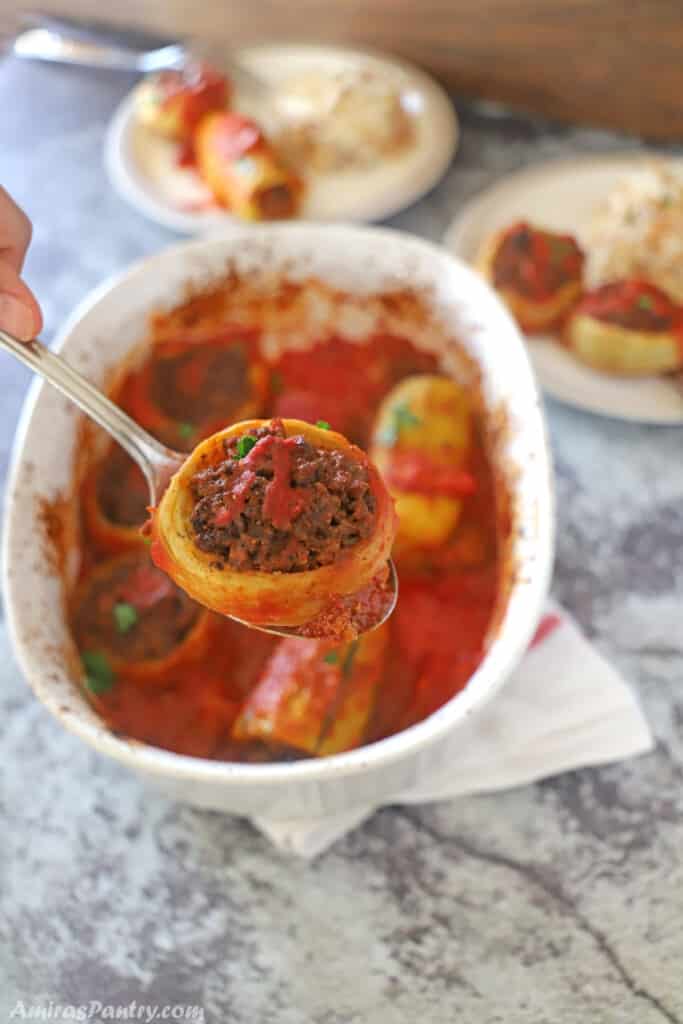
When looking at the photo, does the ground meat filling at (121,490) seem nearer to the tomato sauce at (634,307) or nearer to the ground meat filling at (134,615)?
the ground meat filling at (134,615)

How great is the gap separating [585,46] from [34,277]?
1.01 m

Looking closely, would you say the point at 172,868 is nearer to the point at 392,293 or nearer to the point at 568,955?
the point at 568,955

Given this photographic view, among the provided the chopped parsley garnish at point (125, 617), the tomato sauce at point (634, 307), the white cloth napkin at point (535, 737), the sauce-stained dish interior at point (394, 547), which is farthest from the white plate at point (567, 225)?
the chopped parsley garnish at point (125, 617)

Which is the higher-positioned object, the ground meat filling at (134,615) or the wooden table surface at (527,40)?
the wooden table surface at (527,40)

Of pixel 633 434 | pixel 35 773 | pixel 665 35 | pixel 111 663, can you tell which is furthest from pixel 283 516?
pixel 665 35

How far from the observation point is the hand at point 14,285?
815 mm

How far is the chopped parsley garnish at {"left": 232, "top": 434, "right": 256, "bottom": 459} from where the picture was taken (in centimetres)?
71

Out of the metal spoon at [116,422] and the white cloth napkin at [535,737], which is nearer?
the metal spoon at [116,422]

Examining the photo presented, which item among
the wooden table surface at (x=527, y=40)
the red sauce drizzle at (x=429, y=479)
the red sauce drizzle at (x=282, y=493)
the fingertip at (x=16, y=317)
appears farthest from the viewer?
the wooden table surface at (x=527, y=40)

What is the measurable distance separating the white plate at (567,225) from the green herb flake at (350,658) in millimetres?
521

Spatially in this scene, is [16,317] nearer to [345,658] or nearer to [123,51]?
[345,658]

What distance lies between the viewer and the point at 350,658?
3.28ft

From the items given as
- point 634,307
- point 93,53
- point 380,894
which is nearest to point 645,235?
point 634,307

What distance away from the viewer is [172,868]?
3.21 ft
